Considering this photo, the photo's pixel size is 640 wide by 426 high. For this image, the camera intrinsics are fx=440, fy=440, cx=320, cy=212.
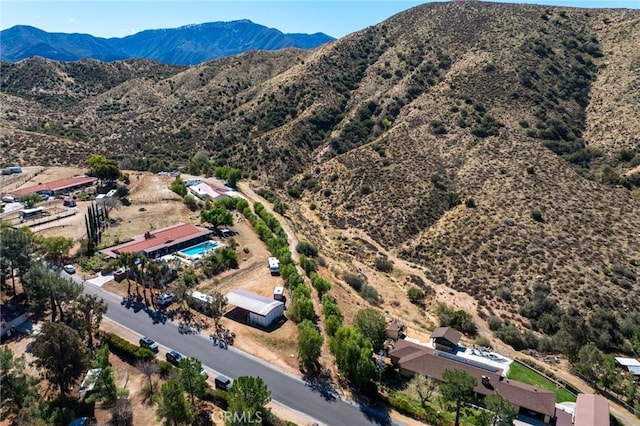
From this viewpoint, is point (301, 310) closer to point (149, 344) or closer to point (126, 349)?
point (149, 344)

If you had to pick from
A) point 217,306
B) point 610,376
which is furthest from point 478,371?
point 217,306

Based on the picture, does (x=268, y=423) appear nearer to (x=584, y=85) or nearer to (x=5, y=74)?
(x=584, y=85)

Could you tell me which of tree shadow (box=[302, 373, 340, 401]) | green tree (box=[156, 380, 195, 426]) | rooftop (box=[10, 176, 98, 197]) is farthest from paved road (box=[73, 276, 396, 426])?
rooftop (box=[10, 176, 98, 197])

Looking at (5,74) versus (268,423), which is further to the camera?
(5,74)

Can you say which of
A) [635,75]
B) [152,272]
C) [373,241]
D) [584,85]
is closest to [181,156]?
[373,241]

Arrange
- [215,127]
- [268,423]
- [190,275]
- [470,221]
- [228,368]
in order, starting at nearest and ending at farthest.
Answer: [268,423], [228,368], [190,275], [470,221], [215,127]

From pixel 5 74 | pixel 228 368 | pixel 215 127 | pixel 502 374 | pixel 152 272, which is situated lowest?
pixel 502 374

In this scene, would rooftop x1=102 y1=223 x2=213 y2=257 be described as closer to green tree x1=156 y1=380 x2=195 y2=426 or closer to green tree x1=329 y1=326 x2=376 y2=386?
green tree x1=156 y1=380 x2=195 y2=426

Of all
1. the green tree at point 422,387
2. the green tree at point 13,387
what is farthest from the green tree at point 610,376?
the green tree at point 13,387
